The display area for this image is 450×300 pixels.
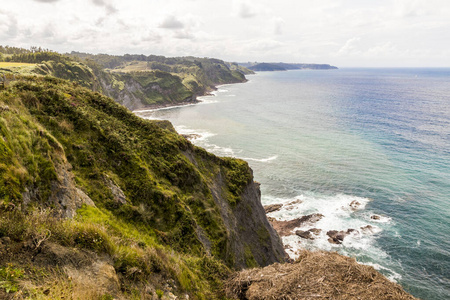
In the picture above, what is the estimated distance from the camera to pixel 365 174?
61938 mm

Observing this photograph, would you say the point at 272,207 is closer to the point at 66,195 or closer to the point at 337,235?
the point at 337,235

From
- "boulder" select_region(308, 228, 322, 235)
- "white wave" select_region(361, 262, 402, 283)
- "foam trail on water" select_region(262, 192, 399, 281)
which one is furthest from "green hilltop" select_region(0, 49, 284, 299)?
"white wave" select_region(361, 262, 402, 283)

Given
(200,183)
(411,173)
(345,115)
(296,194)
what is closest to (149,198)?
(200,183)

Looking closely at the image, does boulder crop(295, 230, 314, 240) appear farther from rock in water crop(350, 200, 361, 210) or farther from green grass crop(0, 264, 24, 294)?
green grass crop(0, 264, 24, 294)

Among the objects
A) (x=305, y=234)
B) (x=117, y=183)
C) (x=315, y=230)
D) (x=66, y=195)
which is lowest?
(x=305, y=234)

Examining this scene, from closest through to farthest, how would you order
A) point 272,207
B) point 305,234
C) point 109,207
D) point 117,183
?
point 109,207
point 117,183
point 305,234
point 272,207

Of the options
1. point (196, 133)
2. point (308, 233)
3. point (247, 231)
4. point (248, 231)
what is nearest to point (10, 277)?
point (247, 231)

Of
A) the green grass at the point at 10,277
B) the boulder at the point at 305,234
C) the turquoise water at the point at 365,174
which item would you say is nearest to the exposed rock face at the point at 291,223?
the turquoise water at the point at 365,174

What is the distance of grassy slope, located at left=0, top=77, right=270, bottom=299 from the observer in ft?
31.7

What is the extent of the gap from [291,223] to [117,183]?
124 ft

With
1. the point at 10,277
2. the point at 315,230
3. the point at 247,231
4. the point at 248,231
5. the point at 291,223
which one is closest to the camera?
the point at 10,277

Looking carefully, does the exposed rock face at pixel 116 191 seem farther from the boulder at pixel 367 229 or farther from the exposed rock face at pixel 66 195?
the boulder at pixel 367 229

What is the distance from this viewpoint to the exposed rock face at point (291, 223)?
4566 cm

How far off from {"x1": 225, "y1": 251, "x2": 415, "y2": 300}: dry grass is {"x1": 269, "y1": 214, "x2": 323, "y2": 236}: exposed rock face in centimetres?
2958
